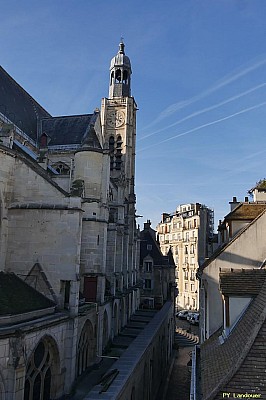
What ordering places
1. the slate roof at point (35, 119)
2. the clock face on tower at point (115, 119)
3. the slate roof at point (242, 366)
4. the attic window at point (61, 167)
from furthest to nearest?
the clock face on tower at point (115, 119) → the attic window at point (61, 167) → the slate roof at point (35, 119) → the slate roof at point (242, 366)

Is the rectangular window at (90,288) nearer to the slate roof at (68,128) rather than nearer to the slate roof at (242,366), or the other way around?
the slate roof at (242,366)

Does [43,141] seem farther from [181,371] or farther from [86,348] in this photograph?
[181,371]

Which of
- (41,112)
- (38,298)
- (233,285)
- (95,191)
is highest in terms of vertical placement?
(41,112)

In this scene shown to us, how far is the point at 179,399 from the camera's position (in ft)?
83.0

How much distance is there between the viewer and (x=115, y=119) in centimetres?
4850

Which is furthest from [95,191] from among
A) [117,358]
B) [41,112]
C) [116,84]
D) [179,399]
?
[116,84]

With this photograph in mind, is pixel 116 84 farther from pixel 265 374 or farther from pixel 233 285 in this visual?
pixel 265 374

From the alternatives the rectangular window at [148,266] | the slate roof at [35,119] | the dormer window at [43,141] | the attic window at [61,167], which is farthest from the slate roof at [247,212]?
the rectangular window at [148,266]

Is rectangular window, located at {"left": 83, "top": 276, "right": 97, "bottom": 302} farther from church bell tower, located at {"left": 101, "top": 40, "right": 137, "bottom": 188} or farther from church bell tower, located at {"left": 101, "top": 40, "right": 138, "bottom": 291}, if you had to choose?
church bell tower, located at {"left": 101, "top": 40, "right": 137, "bottom": 188}

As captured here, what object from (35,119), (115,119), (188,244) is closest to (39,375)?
(35,119)

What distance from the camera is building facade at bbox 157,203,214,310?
58938 mm

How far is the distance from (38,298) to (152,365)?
13108 millimetres

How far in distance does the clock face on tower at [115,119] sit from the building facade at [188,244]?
65.6ft

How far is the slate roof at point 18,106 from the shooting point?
28.5 m
